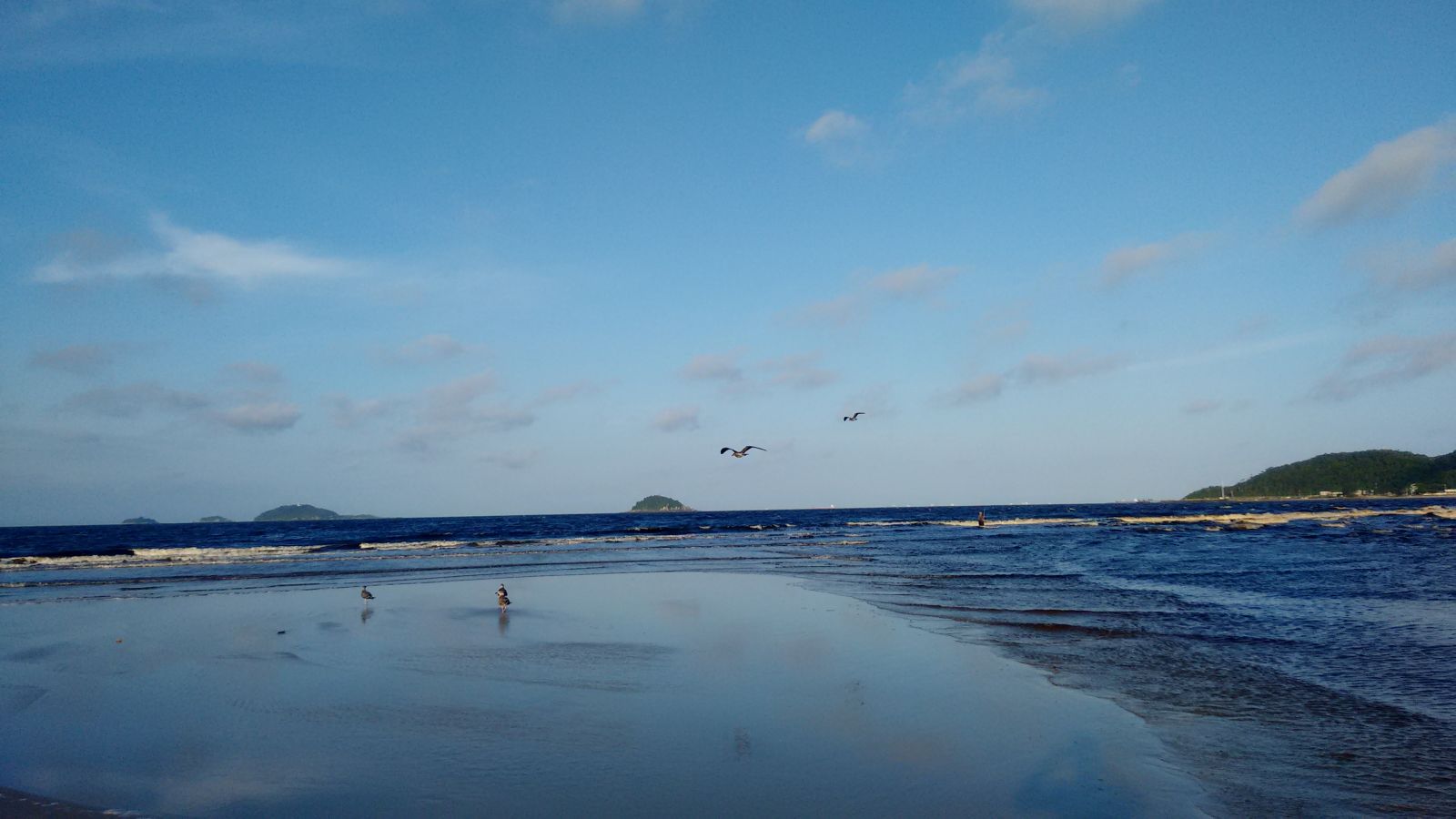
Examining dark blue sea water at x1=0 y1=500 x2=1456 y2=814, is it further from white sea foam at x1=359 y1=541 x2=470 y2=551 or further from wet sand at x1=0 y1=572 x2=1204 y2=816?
white sea foam at x1=359 y1=541 x2=470 y2=551

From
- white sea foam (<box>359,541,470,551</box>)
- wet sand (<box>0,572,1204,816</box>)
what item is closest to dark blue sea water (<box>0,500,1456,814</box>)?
wet sand (<box>0,572,1204,816</box>)

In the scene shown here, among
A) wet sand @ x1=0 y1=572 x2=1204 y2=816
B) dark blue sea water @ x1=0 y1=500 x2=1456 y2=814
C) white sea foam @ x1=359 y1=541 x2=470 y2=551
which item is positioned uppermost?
white sea foam @ x1=359 y1=541 x2=470 y2=551

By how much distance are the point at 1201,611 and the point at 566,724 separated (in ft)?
52.5

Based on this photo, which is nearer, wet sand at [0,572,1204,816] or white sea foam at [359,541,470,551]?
wet sand at [0,572,1204,816]

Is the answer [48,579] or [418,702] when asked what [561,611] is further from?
[48,579]

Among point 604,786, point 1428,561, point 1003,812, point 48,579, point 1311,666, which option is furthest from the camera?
point 48,579

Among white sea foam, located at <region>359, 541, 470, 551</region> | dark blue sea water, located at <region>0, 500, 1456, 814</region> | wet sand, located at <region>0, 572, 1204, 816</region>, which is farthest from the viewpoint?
white sea foam, located at <region>359, 541, 470, 551</region>

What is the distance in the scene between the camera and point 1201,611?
1928 cm

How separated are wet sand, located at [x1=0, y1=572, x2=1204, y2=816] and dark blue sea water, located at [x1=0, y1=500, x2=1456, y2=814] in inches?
45.6

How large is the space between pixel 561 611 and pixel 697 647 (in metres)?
Answer: 6.70

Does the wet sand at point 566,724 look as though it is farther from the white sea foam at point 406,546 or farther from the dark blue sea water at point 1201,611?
the white sea foam at point 406,546

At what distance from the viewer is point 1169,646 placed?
1509cm

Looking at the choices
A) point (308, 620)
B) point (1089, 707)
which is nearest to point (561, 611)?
point (308, 620)

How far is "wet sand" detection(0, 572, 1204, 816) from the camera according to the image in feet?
24.9
